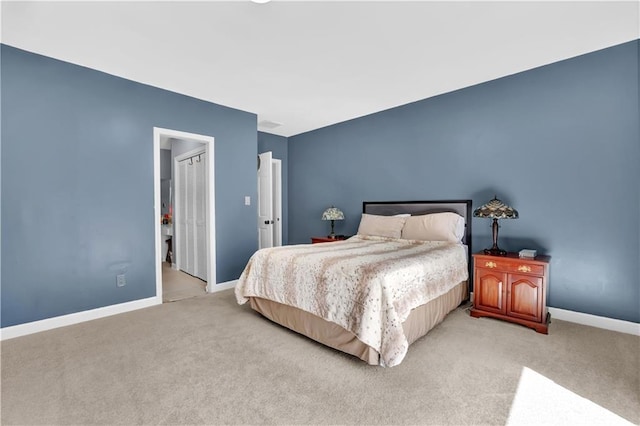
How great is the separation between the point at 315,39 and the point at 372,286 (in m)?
2.12

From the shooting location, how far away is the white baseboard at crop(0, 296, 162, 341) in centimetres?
266

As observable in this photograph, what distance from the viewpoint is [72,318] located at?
296 centimetres

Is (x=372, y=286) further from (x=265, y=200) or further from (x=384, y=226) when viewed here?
(x=265, y=200)

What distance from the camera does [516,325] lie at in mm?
2863

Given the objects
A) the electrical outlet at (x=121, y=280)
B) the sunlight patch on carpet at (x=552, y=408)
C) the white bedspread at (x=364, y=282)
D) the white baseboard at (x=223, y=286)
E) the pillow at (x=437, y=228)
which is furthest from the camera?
the white baseboard at (x=223, y=286)

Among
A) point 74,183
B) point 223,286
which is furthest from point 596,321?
point 74,183

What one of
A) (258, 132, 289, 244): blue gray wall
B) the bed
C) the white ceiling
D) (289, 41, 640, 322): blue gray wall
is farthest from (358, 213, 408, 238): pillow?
(258, 132, 289, 244): blue gray wall

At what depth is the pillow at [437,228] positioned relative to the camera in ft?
11.3

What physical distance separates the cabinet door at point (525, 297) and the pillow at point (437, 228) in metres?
0.75

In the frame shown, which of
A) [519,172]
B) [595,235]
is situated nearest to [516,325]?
[595,235]

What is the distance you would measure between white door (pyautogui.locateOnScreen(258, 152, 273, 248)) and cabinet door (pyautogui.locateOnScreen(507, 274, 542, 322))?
355 centimetres

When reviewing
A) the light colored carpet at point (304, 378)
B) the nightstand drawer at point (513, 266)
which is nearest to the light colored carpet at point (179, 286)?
the light colored carpet at point (304, 378)

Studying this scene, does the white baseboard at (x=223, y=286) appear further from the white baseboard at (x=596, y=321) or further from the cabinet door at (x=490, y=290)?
the white baseboard at (x=596, y=321)

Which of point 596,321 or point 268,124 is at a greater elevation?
point 268,124
